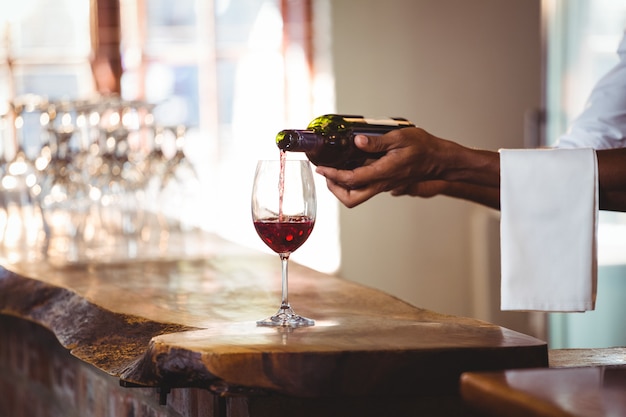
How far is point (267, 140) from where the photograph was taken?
568 centimetres

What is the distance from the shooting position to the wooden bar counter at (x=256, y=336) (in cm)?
109

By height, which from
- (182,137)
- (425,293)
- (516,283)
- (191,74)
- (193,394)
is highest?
(191,74)

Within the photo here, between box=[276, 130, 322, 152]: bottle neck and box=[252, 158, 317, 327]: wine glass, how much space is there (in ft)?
0.13

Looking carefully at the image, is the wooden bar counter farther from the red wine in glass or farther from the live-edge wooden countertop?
the red wine in glass

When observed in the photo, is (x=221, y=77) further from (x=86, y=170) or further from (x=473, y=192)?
(x=473, y=192)

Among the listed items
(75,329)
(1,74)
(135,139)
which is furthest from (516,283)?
(1,74)

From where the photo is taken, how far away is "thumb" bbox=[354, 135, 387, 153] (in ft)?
4.83

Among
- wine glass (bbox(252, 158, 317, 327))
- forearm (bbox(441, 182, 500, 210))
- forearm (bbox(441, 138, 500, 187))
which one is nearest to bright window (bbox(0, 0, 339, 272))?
forearm (bbox(441, 182, 500, 210))

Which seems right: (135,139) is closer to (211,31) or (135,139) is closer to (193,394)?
(211,31)

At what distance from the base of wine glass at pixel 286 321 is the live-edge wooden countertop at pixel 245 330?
28mm

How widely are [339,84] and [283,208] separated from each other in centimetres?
390

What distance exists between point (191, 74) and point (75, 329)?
4.03 metres

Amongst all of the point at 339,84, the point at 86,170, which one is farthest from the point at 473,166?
the point at 339,84

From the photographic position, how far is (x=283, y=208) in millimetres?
1348
